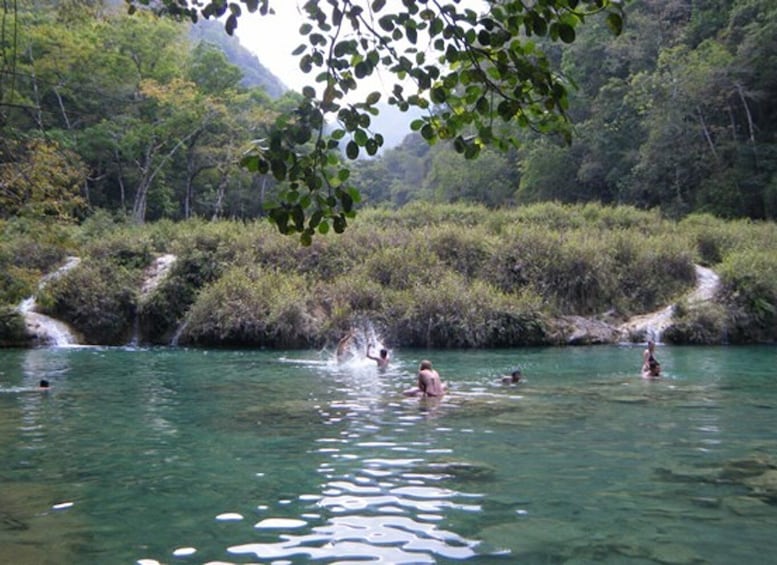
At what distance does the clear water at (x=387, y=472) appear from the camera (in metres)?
5.45

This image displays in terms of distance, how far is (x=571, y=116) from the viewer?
4572 cm

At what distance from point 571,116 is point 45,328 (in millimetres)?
33070

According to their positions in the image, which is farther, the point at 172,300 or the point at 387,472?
the point at 172,300

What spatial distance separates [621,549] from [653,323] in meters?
21.5

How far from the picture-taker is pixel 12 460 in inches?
325

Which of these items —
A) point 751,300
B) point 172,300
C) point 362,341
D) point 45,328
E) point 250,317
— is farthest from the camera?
point 172,300

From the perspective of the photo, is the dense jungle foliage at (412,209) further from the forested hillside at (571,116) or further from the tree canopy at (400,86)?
the tree canopy at (400,86)

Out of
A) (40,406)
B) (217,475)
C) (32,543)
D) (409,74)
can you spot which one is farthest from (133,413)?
(409,74)

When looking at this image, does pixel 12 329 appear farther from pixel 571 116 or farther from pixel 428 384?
pixel 571 116

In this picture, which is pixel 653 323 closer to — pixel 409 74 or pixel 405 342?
pixel 405 342

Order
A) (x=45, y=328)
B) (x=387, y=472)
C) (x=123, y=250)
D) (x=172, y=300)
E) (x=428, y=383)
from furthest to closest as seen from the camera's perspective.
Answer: (x=123, y=250) < (x=172, y=300) < (x=45, y=328) < (x=428, y=383) < (x=387, y=472)

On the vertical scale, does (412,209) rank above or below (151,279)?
above

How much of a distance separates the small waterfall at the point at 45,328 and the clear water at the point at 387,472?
10450 millimetres

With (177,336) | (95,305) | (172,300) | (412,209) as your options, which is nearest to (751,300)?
(412,209)
